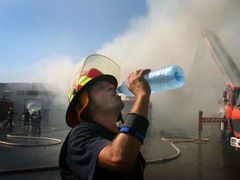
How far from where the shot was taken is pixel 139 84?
197cm

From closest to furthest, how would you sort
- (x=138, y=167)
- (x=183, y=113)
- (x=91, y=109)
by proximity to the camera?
1. (x=138, y=167)
2. (x=91, y=109)
3. (x=183, y=113)

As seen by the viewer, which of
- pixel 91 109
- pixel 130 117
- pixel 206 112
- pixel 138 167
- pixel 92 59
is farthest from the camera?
pixel 206 112

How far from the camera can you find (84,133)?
6.30 feet

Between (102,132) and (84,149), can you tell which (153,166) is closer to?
(102,132)

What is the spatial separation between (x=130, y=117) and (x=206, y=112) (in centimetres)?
2871

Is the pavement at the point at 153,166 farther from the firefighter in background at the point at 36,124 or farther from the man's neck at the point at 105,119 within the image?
the man's neck at the point at 105,119

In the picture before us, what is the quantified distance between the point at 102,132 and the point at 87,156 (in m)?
0.24

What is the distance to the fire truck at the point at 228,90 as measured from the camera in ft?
41.9

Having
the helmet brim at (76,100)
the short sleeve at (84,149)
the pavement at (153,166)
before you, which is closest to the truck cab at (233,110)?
the pavement at (153,166)

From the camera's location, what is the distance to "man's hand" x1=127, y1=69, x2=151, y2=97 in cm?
194

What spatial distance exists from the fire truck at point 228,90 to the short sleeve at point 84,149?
10.3 metres

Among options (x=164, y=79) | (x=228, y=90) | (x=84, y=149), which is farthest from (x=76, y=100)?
(x=228, y=90)

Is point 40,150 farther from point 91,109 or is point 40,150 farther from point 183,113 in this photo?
point 183,113

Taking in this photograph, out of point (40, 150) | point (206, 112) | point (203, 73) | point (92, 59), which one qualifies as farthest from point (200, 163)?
point (206, 112)
